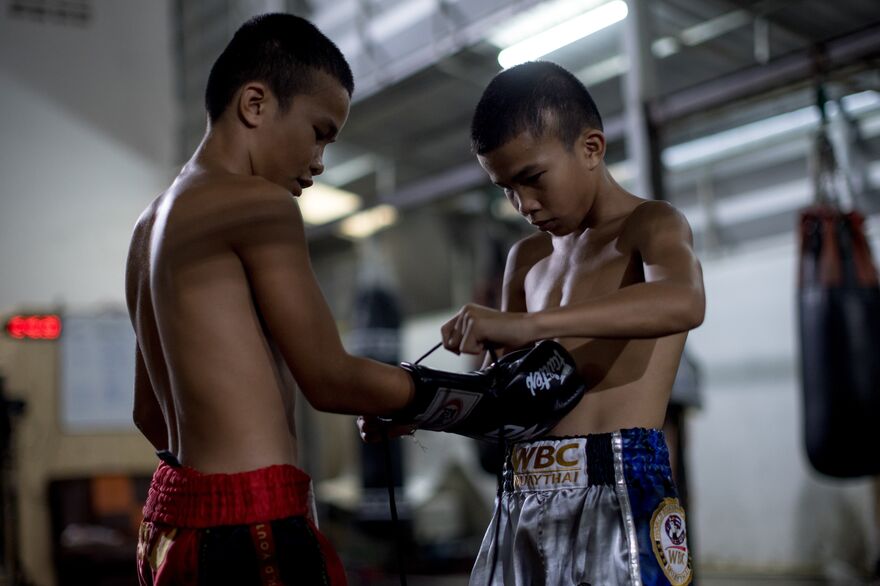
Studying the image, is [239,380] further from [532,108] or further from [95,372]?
[95,372]

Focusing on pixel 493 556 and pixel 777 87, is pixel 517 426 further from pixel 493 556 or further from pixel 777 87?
pixel 777 87

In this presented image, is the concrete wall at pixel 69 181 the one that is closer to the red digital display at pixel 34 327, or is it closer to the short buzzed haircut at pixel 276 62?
the red digital display at pixel 34 327

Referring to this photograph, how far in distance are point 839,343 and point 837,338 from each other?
0.02 meters

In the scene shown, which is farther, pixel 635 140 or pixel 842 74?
pixel 635 140

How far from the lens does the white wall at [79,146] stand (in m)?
6.13

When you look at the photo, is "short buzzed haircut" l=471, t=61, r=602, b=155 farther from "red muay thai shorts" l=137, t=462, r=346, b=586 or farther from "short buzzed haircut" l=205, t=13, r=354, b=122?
"red muay thai shorts" l=137, t=462, r=346, b=586

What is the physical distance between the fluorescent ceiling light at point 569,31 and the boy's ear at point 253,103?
11.4 ft

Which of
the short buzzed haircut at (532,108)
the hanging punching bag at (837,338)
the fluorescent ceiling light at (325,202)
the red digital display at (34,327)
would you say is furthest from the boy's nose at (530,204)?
the fluorescent ceiling light at (325,202)

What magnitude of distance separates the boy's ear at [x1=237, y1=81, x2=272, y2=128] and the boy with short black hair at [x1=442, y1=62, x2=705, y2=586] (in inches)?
16.7

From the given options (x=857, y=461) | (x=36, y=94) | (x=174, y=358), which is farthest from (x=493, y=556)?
(x=36, y=94)

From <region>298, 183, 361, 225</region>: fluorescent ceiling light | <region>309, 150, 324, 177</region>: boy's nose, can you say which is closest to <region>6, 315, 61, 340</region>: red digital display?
A: <region>298, 183, 361, 225</region>: fluorescent ceiling light

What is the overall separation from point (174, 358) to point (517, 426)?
0.56 meters

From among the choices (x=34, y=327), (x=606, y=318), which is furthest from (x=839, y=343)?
(x=34, y=327)

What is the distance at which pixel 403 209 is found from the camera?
584cm
